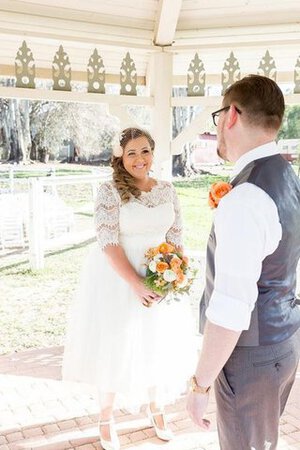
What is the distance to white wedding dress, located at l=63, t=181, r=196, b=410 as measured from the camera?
99.4 inches

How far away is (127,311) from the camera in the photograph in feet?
8.39

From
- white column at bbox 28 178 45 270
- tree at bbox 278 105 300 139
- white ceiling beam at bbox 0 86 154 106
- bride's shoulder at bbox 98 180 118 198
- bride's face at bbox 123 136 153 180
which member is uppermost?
tree at bbox 278 105 300 139

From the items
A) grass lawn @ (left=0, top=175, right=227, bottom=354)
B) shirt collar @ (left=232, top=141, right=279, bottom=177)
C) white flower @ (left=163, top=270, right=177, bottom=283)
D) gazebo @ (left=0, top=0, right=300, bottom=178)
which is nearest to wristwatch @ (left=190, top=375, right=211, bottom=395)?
shirt collar @ (left=232, top=141, right=279, bottom=177)

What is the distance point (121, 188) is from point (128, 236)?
264 mm

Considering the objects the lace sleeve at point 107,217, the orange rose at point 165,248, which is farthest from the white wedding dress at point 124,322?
the orange rose at point 165,248

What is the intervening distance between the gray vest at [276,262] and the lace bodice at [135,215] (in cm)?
108

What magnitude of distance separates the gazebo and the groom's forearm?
7.09 ft

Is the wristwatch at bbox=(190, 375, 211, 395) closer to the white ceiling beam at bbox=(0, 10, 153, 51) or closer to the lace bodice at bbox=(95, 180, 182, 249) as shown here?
the lace bodice at bbox=(95, 180, 182, 249)

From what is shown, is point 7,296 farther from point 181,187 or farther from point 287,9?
point 181,187

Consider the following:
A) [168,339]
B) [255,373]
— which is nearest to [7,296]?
[168,339]

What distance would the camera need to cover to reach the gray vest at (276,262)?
1363mm

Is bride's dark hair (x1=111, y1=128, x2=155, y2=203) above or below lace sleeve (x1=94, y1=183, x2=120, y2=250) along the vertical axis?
above

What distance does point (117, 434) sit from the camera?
2752 millimetres

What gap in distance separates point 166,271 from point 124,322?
393 millimetres
